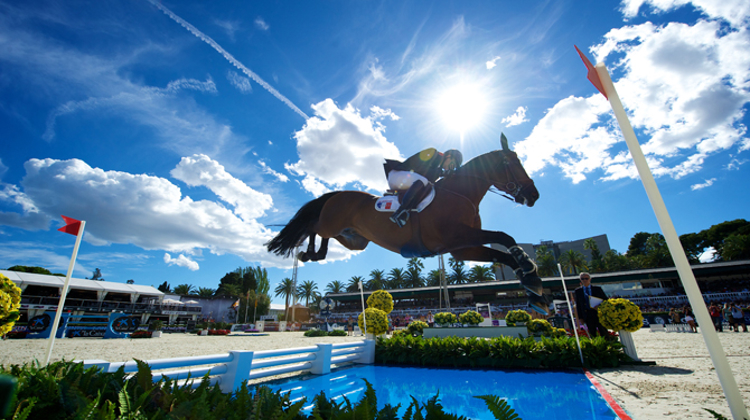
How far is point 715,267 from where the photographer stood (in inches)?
1112

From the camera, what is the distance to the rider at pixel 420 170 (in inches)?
162

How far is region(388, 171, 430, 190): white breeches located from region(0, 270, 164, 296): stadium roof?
1252 inches

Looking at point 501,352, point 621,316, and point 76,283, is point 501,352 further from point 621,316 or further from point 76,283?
point 76,283

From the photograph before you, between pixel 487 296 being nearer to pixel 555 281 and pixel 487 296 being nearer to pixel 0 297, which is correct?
pixel 555 281

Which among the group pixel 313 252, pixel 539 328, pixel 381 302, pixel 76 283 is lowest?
pixel 539 328

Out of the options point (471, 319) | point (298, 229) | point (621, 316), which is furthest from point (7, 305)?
point (471, 319)

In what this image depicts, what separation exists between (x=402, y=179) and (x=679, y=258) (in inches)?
124

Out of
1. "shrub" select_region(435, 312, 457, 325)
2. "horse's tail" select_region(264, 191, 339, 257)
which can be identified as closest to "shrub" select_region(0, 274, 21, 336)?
"horse's tail" select_region(264, 191, 339, 257)

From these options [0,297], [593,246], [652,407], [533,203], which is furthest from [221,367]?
[593,246]

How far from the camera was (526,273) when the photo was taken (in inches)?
138

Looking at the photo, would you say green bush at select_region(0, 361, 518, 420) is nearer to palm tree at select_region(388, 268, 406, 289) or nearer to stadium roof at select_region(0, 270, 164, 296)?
stadium roof at select_region(0, 270, 164, 296)

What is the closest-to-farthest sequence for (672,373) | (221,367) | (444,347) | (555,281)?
1. (221,367)
2. (672,373)
3. (444,347)
4. (555,281)

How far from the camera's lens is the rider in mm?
4113

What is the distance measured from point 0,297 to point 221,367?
9.59ft
